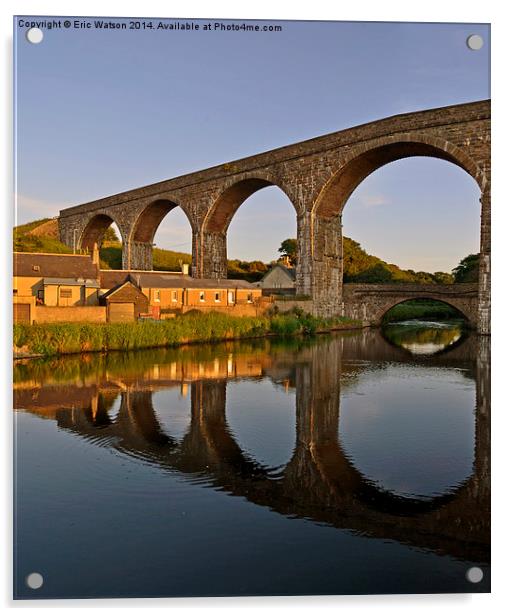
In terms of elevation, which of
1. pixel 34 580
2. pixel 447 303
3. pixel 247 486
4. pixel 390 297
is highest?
pixel 390 297

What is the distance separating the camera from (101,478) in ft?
27.7

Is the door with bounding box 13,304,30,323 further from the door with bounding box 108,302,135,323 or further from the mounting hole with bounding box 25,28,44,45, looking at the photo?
the mounting hole with bounding box 25,28,44,45

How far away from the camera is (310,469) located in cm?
901

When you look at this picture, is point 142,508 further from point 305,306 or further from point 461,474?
point 305,306

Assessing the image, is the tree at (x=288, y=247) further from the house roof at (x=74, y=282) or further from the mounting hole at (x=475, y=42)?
the mounting hole at (x=475, y=42)

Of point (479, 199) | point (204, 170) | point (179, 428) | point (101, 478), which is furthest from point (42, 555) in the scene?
point (204, 170)

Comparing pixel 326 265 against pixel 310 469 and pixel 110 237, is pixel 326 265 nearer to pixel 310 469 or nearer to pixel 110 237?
pixel 310 469

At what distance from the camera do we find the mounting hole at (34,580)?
596 centimetres

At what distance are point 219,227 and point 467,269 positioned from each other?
26061mm

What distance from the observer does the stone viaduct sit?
81.7ft

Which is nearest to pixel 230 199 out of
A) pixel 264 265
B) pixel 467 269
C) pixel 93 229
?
pixel 93 229

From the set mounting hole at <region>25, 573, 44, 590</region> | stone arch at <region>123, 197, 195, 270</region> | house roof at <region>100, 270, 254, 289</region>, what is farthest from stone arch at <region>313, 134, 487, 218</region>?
mounting hole at <region>25, 573, 44, 590</region>

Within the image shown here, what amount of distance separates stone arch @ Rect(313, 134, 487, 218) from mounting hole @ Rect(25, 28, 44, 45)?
2006 centimetres

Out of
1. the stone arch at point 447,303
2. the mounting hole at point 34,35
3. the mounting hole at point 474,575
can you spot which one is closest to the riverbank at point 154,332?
the stone arch at point 447,303
